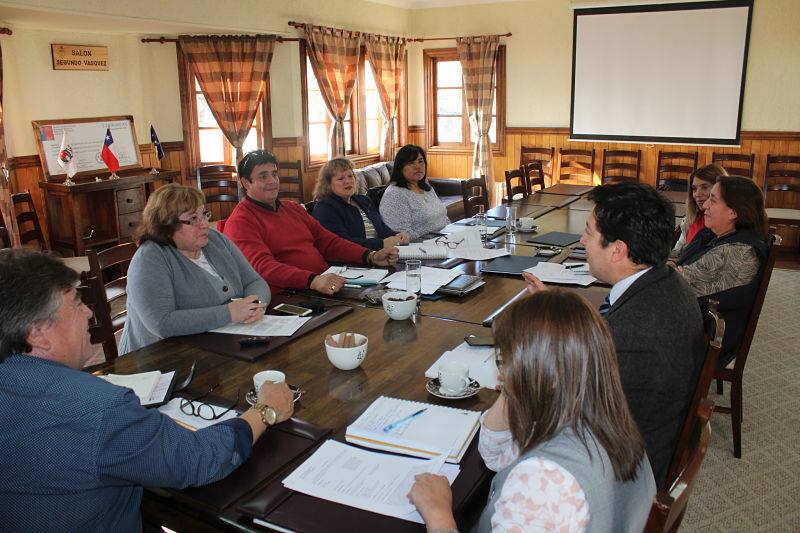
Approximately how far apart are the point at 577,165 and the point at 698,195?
421 cm

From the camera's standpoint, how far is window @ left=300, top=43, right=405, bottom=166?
6907 millimetres

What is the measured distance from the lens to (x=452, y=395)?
1.65m

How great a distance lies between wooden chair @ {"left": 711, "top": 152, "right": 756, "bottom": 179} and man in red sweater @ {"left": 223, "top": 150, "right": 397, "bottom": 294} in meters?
4.77

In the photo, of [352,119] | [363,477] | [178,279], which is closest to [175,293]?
[178,279]

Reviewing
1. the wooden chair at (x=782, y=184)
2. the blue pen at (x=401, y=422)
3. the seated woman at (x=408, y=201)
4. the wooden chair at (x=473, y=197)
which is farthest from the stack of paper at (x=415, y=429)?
the wooden chair at (x=782, y=184)

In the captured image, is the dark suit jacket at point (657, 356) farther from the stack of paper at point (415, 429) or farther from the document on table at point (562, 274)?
the document on table at point (562, 274)

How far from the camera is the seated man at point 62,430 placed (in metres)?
1.21

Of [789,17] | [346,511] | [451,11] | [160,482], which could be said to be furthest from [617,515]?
[451,11]

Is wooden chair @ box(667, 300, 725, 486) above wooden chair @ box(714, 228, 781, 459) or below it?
above

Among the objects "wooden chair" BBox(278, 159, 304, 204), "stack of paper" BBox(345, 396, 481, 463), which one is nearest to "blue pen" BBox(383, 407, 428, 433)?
"stack of paper" BBox(345, 396, 481, 463)

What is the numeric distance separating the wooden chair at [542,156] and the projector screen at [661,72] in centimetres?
32

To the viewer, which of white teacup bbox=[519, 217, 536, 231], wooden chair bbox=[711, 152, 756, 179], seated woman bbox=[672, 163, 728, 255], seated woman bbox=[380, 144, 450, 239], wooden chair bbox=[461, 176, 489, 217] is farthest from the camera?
wooden chair bbox=[711, 152, 756, 179]

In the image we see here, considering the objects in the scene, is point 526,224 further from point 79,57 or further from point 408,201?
point 79,57

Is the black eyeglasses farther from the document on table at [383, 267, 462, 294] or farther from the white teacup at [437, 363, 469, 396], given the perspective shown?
the document on table at [383, 267, 462, 294]
